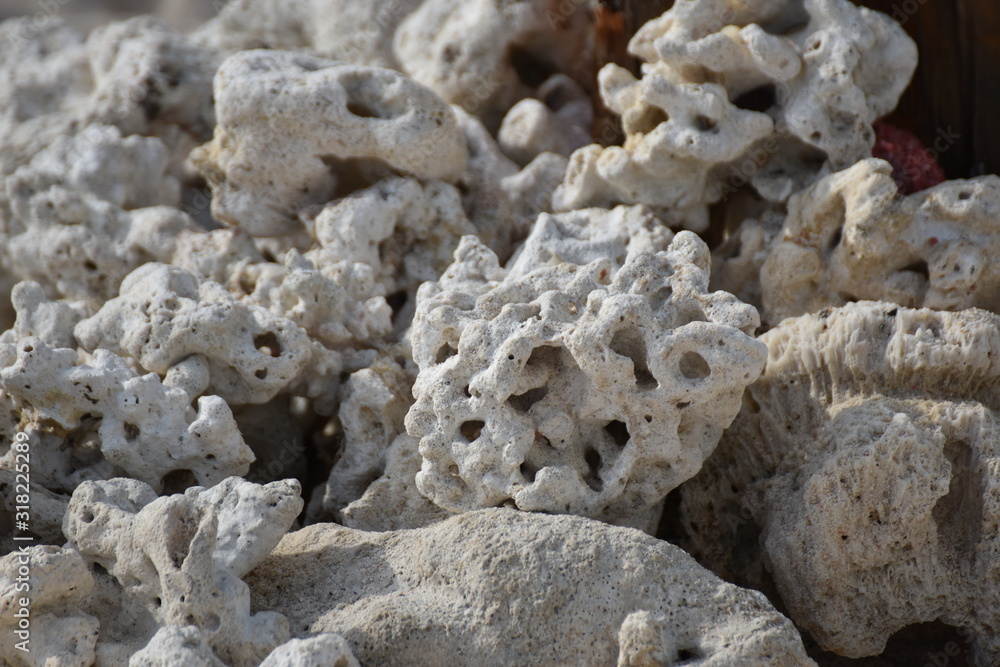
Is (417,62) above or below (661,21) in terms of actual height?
below

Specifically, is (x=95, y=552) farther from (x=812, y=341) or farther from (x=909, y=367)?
(x=909, y=367)

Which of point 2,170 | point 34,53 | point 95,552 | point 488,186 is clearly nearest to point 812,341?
point 488,186

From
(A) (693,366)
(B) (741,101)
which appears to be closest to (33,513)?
(A) (693,366)

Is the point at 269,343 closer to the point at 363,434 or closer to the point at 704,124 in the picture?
the point at 363,434

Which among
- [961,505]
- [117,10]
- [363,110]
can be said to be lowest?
[117,10]

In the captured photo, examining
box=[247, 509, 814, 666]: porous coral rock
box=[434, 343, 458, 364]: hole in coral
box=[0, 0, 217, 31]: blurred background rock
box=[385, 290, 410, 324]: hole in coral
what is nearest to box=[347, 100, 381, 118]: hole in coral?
box=[385, 290, 410, 324]: hole in coral

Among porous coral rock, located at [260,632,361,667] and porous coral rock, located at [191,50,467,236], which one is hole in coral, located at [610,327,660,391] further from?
porous coral rock, located at [191,50,467,236]
